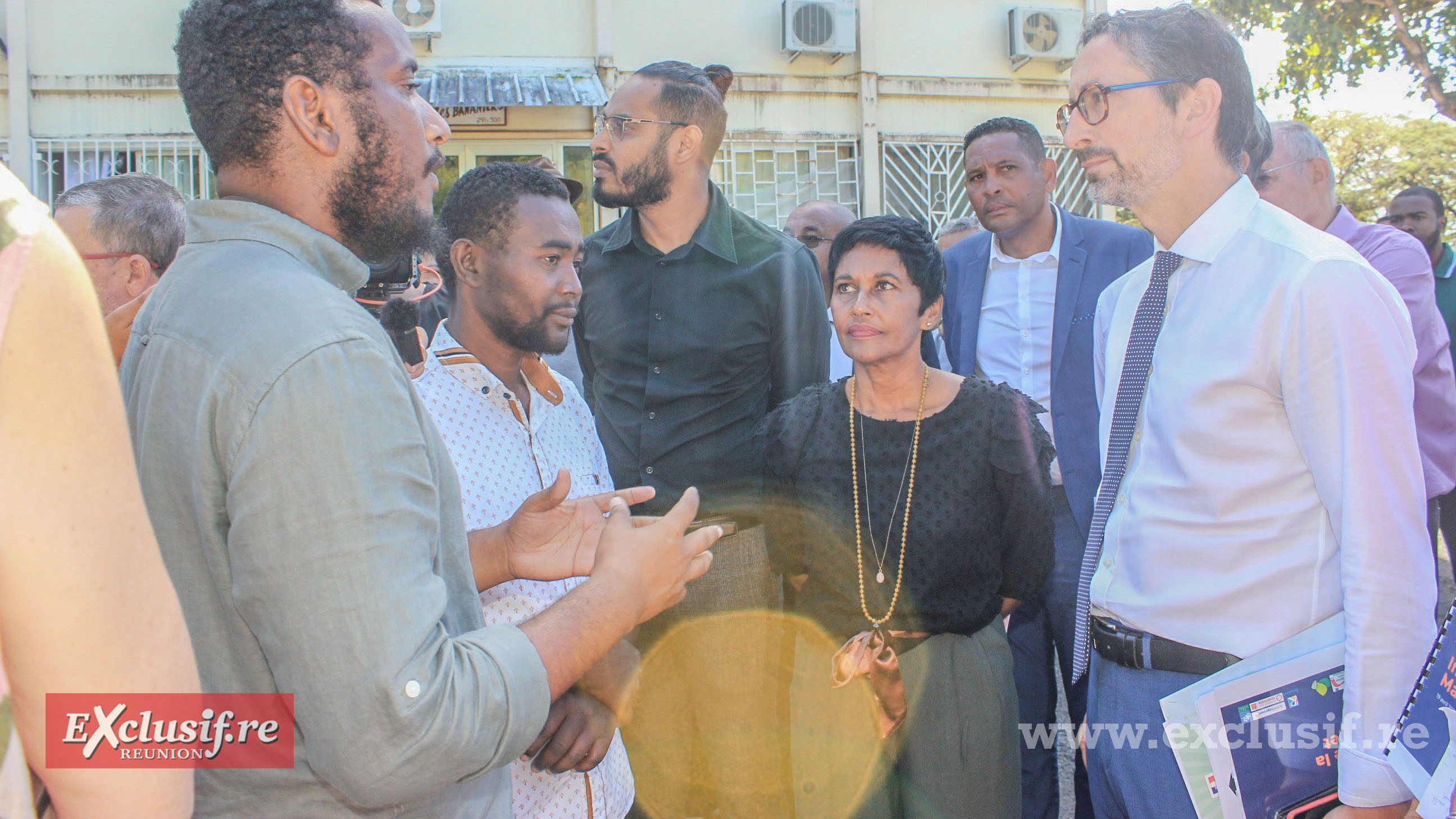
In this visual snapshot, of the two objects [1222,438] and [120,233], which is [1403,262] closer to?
[1222,438]

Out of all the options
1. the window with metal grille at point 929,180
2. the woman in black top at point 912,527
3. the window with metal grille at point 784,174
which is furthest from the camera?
the window with metal grille at point 929,180

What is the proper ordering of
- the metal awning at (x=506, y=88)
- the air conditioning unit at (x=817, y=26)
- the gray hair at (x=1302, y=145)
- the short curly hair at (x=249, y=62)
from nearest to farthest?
the short curly hair at (x=249, y=62) < the gray hair at (x=1302, y=145) < the metal awning at (x=506, y=88) < the air conditioning unit at (x=817, y=26)

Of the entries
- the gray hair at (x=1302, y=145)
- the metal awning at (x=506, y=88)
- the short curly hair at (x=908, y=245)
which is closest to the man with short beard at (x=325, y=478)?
the short curly hair at (x=908, y=245)

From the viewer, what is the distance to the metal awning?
8859mm

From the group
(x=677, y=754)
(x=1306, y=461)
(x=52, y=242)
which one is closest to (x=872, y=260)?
(x=1306, y=461)

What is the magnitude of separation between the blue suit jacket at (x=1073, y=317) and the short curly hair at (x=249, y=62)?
287 cm

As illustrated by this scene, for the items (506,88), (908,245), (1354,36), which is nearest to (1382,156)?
(1354,36)

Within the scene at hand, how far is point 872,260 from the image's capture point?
3016 millimetres

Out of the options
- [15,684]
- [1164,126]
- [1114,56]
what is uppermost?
[1114,56]

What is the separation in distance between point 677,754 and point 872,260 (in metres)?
1.70

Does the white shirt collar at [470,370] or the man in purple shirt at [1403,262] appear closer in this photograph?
the white shirt collar at [470,370]

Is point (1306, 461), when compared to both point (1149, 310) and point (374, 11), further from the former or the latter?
point (374, 11)

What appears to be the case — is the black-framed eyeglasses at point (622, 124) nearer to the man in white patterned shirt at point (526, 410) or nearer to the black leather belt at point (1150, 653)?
the man in white patterned shirt at point (526, 410)

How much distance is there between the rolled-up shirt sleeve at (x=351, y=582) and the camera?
112 cm
